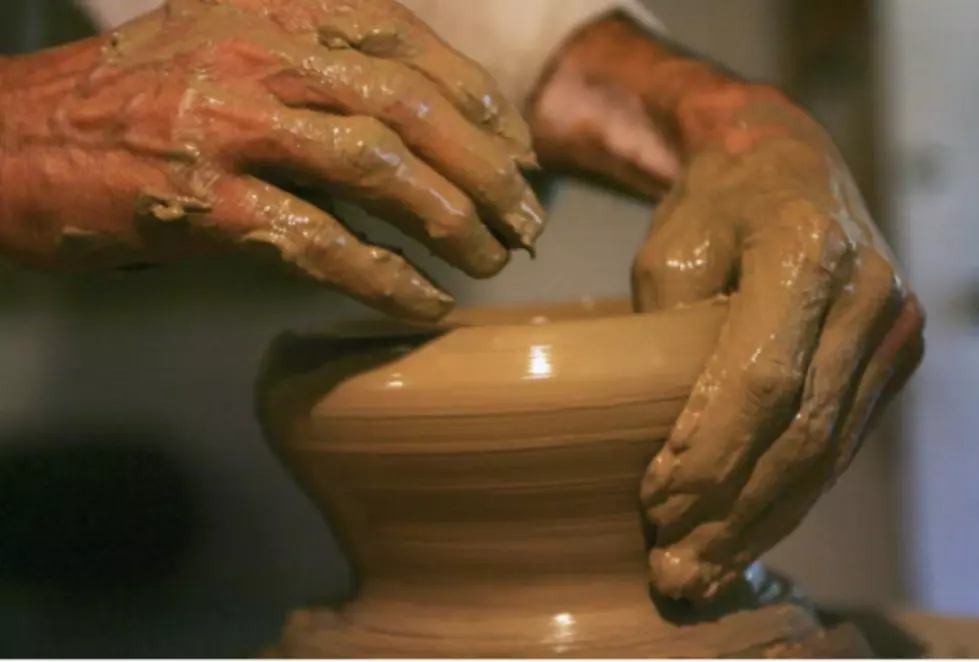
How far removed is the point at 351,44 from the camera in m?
0.64

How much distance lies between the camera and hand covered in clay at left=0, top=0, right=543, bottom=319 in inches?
23.9

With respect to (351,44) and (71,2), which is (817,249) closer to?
(351,44)

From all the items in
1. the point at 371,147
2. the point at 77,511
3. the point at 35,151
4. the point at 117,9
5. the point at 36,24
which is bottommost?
the point at 77,511

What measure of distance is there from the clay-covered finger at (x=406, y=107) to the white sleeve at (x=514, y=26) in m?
0.64

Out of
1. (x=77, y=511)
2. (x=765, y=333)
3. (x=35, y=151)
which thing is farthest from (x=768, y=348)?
(x=77, y=511)

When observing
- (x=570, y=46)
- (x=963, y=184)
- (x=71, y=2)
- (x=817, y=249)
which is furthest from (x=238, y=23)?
(x=963, y=184)

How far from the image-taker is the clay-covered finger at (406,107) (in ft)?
2.03

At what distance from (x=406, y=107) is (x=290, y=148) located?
0.07m

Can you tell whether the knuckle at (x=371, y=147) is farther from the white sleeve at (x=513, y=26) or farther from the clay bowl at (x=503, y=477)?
the white sleeve at (x=513, y=26)

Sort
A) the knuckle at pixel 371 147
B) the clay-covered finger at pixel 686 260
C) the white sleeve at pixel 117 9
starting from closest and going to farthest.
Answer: the knuckle at pixel 371 147, the clay-covered finger at pixel 686 260, the white sleeve at pixel 117 9

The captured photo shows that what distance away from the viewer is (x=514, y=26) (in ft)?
4.17

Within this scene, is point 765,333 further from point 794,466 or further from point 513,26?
point 513,26

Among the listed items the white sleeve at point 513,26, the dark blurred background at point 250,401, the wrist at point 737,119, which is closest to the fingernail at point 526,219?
the wrist at point 737,119

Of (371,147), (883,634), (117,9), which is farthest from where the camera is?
(117,9)
